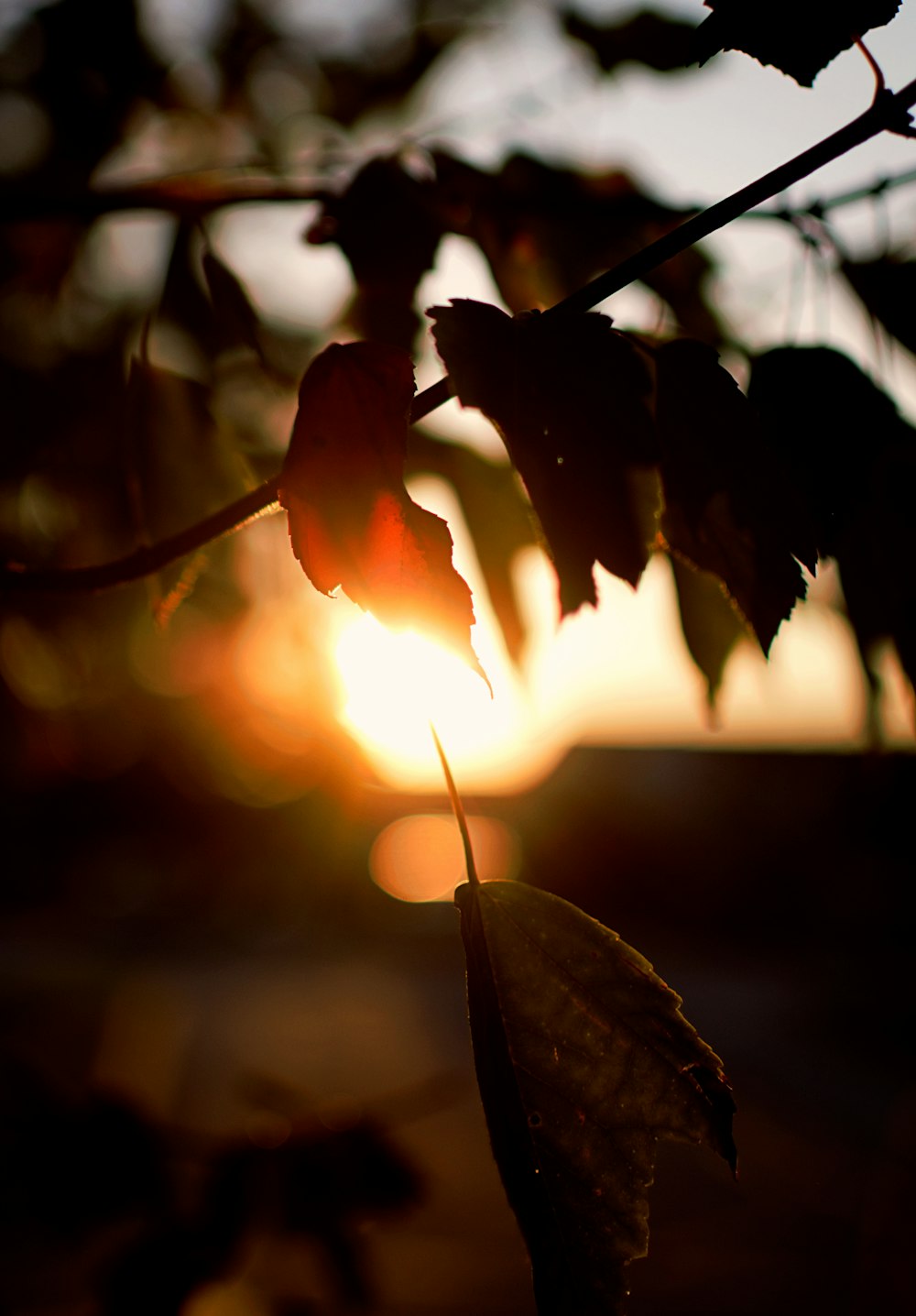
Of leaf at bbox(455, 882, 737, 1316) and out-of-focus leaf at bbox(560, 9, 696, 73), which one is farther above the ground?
out-of-focus leaf at bbox(560, 9, 696, 73)

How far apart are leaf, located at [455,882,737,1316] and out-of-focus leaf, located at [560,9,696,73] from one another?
2.83 feet

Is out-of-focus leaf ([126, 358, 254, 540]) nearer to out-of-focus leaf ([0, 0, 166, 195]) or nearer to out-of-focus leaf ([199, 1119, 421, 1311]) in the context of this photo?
out-of-focus leaf ([0, 0, 166, 195])

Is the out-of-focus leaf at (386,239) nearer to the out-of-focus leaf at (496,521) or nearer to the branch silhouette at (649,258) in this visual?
the out-of-focus leaf at (496,521)

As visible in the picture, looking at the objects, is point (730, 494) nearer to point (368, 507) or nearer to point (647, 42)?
point (368, 507)

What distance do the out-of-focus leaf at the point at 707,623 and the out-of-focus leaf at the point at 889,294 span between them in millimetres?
194

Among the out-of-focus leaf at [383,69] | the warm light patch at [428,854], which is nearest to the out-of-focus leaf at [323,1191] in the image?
the out-of-focus leaf at [383,69]

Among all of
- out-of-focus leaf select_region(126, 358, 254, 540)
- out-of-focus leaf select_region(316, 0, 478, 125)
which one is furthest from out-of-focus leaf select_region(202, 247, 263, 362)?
out-of-focus leaf select_region(316, 0, 478, 125)

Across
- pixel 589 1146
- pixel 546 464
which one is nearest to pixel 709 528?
pixel 546 464

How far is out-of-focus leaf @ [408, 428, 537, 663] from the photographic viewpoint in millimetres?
776

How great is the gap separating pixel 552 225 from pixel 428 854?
1555 centimetres

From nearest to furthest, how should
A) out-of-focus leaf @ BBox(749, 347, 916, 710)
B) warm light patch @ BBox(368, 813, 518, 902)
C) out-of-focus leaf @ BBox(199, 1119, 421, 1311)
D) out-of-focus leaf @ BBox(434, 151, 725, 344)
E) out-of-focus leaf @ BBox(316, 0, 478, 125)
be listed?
out-of-focus leaf @ BBox(749, 347, 916, 710) < out-of-focus leaf @ BBox(434, 151, 725, 344) < out-of-focus leaf @ BBox(199, 1119, 421, 1311) < out-of-focus leaf @ BBox(316, 0, 478, 125) < warm light patch @ BBox(368, 813, 518, 902)

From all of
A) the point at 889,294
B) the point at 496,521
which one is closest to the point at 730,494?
the point at 889,294

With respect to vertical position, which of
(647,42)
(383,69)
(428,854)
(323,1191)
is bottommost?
(428,854)

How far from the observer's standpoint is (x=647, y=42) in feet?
3.04
